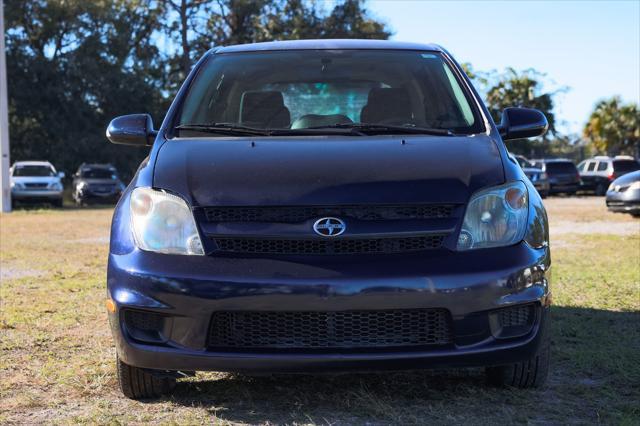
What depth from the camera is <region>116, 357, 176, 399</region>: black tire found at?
3568mm

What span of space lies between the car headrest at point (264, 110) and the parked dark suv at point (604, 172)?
1082 inches

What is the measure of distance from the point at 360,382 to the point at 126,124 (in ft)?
5.83

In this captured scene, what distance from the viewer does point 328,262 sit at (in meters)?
3.14

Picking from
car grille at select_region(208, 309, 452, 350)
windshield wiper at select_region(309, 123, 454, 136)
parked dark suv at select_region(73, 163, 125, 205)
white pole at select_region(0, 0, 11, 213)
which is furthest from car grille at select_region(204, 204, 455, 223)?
parked dark suv at select_region(73, 163, 125, 205)

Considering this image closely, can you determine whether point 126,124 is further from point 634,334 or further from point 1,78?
point 1,78

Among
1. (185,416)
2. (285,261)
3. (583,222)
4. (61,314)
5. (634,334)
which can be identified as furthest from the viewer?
(583,222)

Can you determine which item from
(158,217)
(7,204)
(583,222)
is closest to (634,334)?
(158,217)

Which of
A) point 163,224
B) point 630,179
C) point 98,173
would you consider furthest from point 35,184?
point 163,224

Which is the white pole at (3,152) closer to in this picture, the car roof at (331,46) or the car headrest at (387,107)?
the car roof at (331,46)

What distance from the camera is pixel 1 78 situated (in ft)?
79.5

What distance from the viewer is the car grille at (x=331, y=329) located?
125 inches

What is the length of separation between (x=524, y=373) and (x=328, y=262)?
3.63 ft

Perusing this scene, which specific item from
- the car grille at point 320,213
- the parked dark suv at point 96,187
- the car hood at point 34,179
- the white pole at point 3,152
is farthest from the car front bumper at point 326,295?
the parked dark suv at point 96,187

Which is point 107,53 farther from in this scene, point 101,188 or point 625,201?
point 625,201
